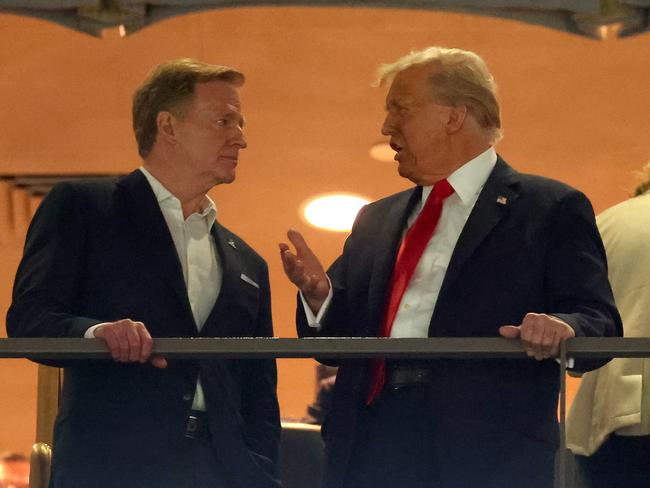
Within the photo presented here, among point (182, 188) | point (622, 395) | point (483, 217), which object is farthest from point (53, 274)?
point (622, 395)

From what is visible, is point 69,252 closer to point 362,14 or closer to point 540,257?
point 540,257

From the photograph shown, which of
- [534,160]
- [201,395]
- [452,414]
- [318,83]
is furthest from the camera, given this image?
[534,160]

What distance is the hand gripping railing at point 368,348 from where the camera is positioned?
118 inches

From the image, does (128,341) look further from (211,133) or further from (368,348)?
(211,133)

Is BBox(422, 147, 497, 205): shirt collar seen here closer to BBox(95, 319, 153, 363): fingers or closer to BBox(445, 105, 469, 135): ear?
BBox(445, 105, 469, 135): ear

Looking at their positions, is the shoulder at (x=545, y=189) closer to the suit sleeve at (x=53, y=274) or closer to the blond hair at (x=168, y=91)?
the blond hair at (x=168, y=91)

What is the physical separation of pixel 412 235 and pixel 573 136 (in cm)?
480

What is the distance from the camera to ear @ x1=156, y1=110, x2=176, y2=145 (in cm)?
386

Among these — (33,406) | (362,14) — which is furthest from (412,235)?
(33,406)

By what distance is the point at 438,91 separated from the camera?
3758 millimetres

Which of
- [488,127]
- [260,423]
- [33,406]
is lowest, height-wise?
[33,406]

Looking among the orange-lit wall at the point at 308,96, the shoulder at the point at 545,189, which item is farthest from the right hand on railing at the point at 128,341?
the orange-lit wall at the point at 308,96

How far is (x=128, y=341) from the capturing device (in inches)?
122

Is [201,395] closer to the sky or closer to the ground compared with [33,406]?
closer to the sky
